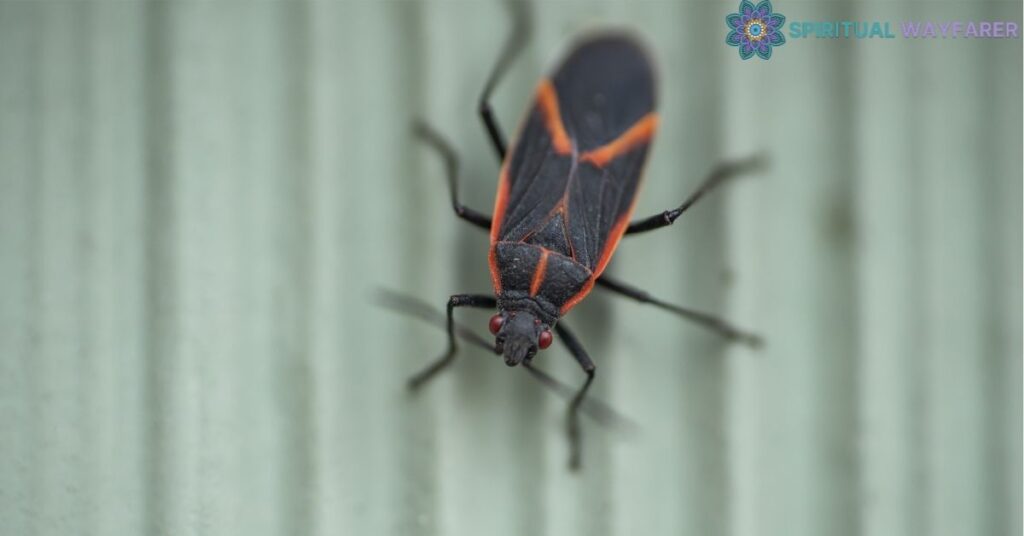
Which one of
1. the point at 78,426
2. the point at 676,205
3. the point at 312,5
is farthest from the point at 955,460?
the point at 78,426

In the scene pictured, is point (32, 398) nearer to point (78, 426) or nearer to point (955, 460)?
point (78, 426)

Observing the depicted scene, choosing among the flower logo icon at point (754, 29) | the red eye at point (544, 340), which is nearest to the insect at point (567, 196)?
the red eye at point (544, 340)

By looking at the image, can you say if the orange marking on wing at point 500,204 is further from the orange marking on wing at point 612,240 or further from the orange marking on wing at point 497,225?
the orange marking on wing at point 612,240

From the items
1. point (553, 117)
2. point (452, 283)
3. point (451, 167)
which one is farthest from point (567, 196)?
point (452, 283)

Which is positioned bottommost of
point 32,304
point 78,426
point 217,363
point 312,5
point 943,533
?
point 943,533

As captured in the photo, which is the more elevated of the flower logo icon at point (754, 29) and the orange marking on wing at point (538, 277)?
the flower logo icon at point (754, 29)

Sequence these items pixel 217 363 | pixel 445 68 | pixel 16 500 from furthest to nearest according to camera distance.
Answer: pixel 445 68
pixel 217 363
pixel 16 500

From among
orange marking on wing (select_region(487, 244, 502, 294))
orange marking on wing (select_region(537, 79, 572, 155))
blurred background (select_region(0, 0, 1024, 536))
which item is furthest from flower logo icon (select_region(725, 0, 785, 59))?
orange marking on wing (select_region(487, 244, 502, 294))
